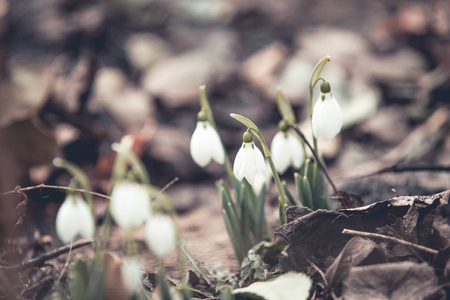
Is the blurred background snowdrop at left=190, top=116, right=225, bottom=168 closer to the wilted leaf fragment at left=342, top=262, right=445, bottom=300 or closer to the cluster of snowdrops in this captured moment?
the cluster of snowdrops

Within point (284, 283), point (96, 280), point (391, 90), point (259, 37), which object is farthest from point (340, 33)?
point (96, 280)

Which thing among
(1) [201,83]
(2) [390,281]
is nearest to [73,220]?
(2) [390,281]

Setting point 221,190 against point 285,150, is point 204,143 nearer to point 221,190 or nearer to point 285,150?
point 221,190

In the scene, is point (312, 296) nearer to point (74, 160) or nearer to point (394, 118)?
point (74, 160)

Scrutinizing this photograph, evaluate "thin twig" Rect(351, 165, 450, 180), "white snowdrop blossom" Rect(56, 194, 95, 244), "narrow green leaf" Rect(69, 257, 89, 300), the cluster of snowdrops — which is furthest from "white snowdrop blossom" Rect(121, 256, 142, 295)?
"thin twig" Rect(351, 165, 450, 180)

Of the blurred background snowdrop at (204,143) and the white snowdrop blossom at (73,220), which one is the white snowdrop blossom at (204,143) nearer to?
the blurred background snowdrop at (204,143)

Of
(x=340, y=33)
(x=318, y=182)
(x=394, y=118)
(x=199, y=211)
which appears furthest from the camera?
(x=340, y=33)
